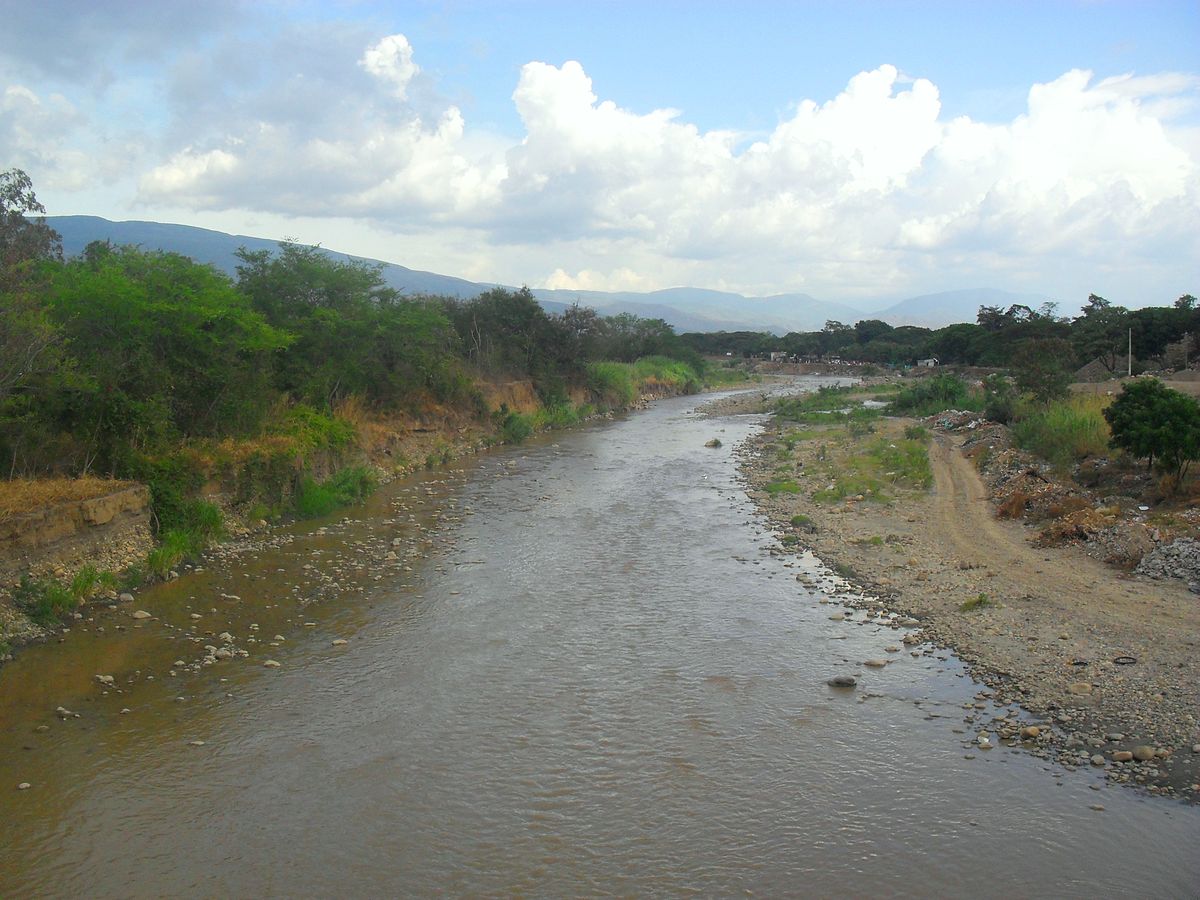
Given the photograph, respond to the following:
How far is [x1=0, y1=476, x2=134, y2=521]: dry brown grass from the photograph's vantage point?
47.5 feet

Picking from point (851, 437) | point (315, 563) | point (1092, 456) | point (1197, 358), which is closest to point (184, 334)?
point (315, 563)

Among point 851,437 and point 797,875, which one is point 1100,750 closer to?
point 797,875

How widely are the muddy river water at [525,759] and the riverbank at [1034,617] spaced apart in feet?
2.09

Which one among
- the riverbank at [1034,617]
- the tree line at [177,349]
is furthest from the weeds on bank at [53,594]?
the riverbank at [1034,617]

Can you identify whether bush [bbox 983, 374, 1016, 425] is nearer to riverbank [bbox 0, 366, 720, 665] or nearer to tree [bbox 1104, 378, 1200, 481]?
tree [bbox 1104, 378, 1200, 481]

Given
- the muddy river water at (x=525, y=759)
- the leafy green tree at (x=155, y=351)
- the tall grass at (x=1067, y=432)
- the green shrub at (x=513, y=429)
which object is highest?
the leafy green tree at (x=155, y=351)

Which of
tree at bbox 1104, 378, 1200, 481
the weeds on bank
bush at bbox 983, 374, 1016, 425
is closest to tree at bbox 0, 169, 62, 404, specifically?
the weeds on bank

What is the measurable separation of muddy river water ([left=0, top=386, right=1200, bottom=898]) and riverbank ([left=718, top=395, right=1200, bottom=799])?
637 mm

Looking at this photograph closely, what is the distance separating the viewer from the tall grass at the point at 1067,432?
23891 mm

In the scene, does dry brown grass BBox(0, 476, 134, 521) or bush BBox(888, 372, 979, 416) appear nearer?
dry brown grass BBox(0, 476, 134, 521)

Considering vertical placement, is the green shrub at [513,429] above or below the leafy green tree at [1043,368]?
below

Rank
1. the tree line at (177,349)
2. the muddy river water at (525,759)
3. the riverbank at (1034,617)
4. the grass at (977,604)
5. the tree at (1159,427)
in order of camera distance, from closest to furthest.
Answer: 1. the muddy river water at (525,759)
2. the riverbank at (1034,617)
3. the grass at (977,604)
4. the tree line at (177,349)
5. the tree at (1159,427)

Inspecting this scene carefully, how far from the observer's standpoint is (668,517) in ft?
78.0

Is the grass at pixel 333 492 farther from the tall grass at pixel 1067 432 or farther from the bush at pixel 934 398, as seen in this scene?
the bush at pixel 934 398
